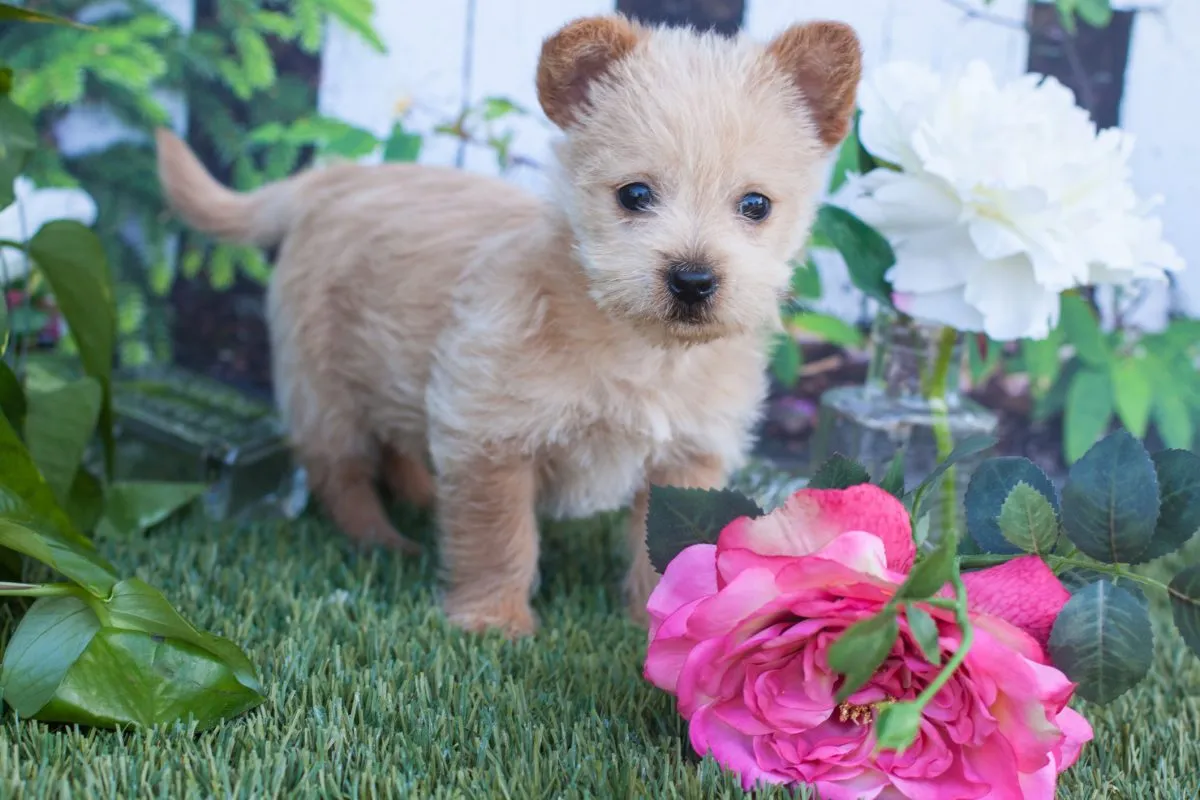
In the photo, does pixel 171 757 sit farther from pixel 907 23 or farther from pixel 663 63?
pixel 907 23

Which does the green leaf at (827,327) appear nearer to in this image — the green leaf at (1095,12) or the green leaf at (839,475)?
the green leaf at (1095,12)

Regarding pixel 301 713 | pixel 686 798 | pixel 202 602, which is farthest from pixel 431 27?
pixel 686 798

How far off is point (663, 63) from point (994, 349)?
1549 millimetres

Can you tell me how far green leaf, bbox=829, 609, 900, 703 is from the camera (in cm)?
89

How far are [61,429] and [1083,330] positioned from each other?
2.25 metres

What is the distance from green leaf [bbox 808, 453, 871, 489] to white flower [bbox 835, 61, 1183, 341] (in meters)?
0.48

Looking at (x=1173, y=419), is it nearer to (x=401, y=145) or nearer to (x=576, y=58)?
(x=576, y=58)

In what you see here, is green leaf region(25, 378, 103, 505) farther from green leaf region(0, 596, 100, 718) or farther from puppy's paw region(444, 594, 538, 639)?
puppy's paw region(444, 594, 538, 639)

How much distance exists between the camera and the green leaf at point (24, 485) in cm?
139

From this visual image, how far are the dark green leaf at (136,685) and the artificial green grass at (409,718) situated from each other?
0.02m

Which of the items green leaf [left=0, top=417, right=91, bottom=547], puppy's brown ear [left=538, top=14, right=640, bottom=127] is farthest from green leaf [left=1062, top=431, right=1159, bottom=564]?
green leaf [left=0, top=417, right=91, bottom=547]

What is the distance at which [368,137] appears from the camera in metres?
2.61

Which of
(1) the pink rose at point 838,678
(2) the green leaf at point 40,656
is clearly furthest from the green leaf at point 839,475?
(2) the green leaf at point 40,656

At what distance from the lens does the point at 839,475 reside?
4.01ft
